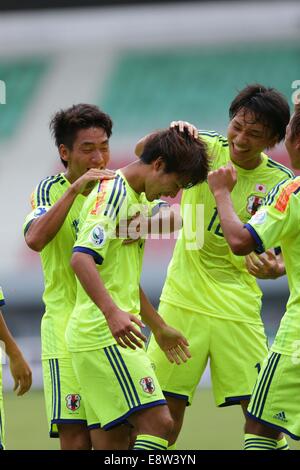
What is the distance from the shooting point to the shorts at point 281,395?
4.55 metres

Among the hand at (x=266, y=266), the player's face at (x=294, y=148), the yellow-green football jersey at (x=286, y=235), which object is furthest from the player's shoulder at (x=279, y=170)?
the yellow-green football jersey at (x=286, y=235)

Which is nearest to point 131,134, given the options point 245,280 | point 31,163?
point 31,163

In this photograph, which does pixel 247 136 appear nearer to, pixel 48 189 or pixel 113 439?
pixel 48 189

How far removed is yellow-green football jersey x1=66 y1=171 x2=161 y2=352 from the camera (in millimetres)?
4527

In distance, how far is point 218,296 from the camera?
5719 mm

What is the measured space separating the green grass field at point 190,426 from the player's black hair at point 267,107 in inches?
103

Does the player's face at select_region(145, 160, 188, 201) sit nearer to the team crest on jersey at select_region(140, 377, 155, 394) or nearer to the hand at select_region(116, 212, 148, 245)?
the hand at select_region(116, 212, 148, 245)

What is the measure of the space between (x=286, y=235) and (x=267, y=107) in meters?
1.13

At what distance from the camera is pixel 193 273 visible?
5.77m

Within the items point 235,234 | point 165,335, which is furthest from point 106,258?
point 165,335

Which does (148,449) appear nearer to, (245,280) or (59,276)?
(59,276)

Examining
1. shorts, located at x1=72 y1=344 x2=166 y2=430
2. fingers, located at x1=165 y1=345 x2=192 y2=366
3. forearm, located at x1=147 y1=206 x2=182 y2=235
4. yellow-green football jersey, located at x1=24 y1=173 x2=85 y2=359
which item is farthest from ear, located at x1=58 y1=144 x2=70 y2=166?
shorts, located at x1=72 y1=344 x2=166 y2=430

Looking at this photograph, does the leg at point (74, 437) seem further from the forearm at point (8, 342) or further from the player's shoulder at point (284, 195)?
the player's shoulder at point (284, 195)

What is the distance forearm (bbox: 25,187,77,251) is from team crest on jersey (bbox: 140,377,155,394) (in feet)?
3.14
